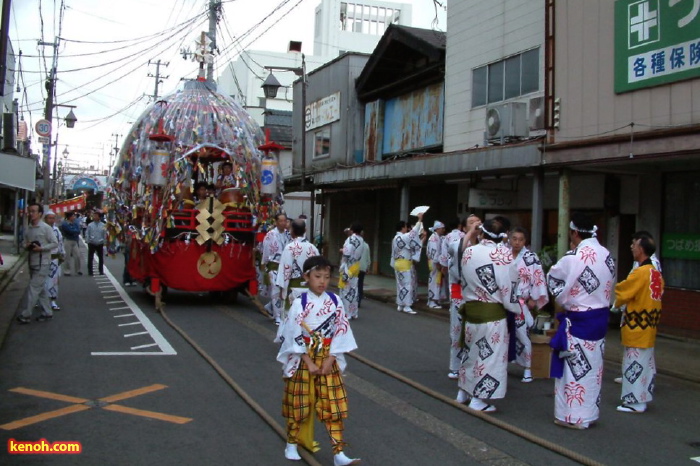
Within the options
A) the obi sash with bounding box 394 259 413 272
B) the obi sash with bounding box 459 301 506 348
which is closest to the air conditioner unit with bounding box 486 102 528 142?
the obi sash with bounding box 394 259 413 272

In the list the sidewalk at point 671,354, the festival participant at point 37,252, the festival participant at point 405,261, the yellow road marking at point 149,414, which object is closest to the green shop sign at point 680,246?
the sidewalk at point 671,354

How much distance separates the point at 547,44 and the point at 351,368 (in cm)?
731

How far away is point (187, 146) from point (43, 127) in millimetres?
16580

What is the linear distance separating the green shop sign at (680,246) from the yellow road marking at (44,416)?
953 cm

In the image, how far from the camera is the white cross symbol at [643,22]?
10216 mm

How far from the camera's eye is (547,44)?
479 inches

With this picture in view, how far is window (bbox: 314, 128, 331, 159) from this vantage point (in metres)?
24.6

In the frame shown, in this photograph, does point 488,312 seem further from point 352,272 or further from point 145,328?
point 352,272

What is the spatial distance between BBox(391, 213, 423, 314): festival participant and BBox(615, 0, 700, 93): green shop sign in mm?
4896

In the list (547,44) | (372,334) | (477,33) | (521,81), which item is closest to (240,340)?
(372,334)

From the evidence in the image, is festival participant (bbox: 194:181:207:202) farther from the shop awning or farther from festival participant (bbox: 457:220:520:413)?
festival participant (bbox: 457:220:520:413)

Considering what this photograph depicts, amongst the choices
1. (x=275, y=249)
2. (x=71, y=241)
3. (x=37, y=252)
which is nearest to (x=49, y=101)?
(x=71, y=241)

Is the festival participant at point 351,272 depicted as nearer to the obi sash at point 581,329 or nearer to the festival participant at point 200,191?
the festival participant at point 200,191

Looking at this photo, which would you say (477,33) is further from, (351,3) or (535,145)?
(351,3)
